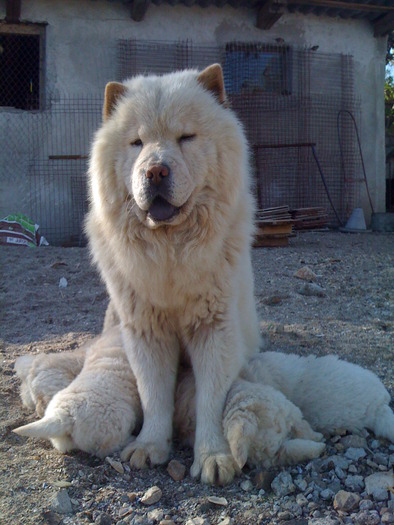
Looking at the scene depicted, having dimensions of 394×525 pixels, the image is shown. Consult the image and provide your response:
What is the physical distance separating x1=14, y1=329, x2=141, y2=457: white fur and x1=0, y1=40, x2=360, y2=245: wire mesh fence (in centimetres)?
745

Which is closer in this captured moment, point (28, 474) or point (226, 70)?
point (28, 474)

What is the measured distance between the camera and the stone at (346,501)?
7.29 feet

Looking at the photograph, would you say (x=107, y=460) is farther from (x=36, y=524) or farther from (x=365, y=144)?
(x=365, y=144)

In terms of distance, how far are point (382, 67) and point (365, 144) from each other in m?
1.81

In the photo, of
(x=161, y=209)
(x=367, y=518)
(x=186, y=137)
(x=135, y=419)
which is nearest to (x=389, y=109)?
(x=186, y=137)

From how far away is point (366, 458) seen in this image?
2.63 m

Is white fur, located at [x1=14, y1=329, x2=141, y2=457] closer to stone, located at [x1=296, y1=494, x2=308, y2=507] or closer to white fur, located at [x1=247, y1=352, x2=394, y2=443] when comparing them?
white fur, located at [x1=247, y1=352, x2=394, y2=443]

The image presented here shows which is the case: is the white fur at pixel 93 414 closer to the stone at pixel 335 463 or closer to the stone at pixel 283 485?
the stone at pixel 283 485

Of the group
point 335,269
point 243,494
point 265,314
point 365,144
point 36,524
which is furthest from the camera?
point 365,144

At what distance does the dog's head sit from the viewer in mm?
2766

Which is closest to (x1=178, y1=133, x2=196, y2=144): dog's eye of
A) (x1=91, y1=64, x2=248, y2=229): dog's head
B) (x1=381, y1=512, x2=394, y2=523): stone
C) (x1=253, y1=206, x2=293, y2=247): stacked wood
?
(x1=91, y1=64, x2=248, y2=229): dog's head

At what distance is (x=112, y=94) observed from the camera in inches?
128

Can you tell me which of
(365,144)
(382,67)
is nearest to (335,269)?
(365,144)

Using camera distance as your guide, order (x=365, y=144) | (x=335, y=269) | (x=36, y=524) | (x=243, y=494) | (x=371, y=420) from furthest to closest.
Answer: (x=365, y=144), (x=335, y=269), (x=371, y=420), (x=243, y=494), (x=36, y=524)
